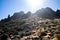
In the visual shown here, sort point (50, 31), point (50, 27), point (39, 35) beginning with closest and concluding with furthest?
1. point (39, 35)
2. point (50, 31)
3. point (50, 27)

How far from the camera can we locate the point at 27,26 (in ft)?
166

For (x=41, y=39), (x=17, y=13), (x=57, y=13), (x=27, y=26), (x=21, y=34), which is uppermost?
(x=17, y=13)

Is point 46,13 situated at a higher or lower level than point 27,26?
higher

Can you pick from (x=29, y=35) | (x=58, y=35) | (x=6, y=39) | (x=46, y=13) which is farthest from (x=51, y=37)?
(x=46, y=13)

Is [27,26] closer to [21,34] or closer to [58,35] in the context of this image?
[21,34]

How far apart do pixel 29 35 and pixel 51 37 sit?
8.14 m

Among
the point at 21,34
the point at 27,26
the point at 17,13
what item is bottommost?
the point at 21,34

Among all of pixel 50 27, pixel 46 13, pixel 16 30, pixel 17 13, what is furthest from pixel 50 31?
pixel 17 13

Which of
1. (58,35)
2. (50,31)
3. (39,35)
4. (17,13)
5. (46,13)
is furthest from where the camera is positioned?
(17,13)

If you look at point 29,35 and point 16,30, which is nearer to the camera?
point 29,35

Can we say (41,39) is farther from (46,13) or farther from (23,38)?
(46,13)

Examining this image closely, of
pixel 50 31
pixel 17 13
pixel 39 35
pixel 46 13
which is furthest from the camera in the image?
pixel 17 13

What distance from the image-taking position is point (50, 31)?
42406 mm

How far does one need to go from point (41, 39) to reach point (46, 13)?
36.6 metres
